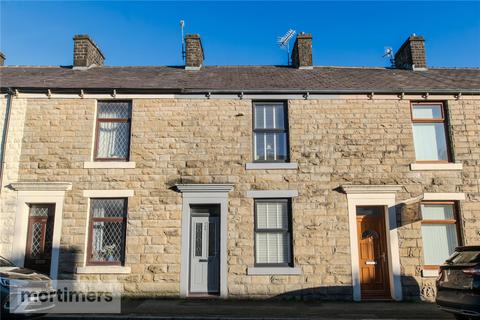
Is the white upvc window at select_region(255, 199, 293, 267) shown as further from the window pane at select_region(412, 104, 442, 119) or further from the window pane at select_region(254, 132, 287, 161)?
the window pane at select_region(412, 104, 442, 119)

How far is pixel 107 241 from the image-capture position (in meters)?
10.7

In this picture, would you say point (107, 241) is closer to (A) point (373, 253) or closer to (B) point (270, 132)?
(B) point (270, 132)

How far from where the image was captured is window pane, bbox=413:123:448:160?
11.3m

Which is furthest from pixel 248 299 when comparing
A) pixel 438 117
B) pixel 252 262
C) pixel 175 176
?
pixel 438 117

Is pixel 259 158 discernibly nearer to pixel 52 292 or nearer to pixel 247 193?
pixel 247 193

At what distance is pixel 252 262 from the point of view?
1037cm

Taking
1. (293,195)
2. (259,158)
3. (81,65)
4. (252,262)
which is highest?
(81,65)

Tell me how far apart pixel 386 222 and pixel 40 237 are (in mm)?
9352

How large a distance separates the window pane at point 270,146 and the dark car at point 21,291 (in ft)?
20.0

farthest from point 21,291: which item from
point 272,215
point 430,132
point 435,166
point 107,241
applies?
point 430,132

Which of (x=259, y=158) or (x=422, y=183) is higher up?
(x=259, y=158)

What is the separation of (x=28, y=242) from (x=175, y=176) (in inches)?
169

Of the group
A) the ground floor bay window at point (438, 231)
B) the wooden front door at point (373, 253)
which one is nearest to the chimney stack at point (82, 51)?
the wooden front door at point (373, 253)

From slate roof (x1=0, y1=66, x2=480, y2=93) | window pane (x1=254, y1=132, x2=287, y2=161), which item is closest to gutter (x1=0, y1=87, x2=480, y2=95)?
slate roof (x1=0, y1=66, x2=480, y2=93)
